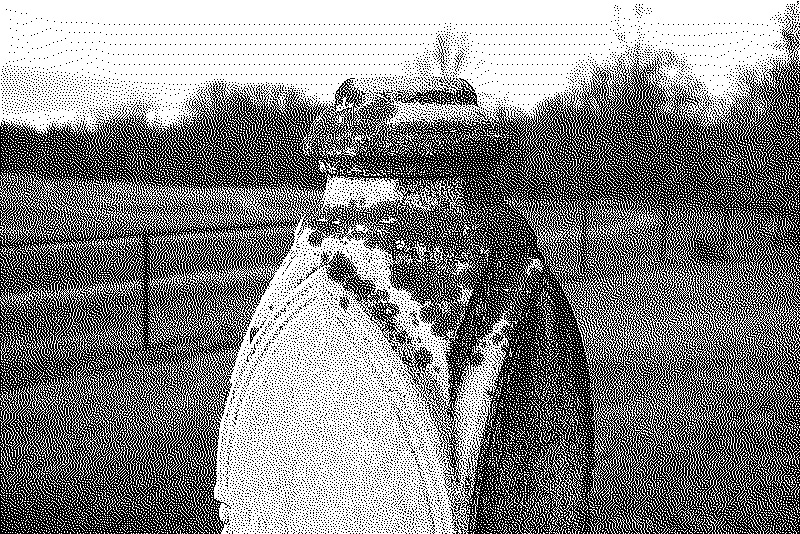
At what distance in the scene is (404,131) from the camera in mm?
1045

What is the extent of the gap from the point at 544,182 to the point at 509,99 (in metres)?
0.19

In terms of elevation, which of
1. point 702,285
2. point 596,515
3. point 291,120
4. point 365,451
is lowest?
point 596,515

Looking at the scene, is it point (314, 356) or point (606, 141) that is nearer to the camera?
point (314, 356)

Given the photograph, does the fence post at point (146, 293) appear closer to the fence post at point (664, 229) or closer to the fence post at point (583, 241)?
the fence post at point (583, 241)

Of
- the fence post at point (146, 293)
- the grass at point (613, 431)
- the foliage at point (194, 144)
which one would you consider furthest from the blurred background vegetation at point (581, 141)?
the grass at point (613, 431)

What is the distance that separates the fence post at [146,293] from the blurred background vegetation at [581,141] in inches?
5.7

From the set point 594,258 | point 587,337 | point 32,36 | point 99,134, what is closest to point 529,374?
point 587,337

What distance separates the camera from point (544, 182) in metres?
1.09

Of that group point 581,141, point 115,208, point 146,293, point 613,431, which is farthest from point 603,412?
point 115,208

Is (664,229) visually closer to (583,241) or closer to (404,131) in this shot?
(583,241)

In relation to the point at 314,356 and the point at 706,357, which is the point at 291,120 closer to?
the point at 314,356

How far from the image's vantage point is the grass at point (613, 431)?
1.05 m

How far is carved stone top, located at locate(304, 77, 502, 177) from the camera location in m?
1.02

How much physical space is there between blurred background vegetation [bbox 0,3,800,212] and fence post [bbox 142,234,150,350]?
145 mm
